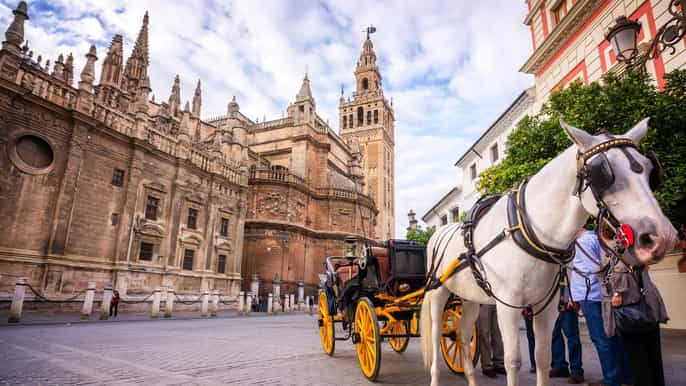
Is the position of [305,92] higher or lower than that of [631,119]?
higher

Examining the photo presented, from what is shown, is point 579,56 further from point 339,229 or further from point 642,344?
point 339,229

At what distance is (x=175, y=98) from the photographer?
3497 centimetres

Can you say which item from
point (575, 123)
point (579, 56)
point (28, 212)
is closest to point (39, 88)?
point (28, 212)

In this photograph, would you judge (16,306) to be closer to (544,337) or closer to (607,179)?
(544,337)

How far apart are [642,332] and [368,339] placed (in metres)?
2.67

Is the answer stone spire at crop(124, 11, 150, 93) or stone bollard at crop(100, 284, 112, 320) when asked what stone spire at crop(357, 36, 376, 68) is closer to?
stone spire at crop(124, 11, 150, 93)

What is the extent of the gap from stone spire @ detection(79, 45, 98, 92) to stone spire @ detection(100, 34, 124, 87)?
46.9 feet

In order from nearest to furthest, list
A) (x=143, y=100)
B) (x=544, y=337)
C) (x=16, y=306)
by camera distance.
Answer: (x=544, y=337) < (x=16, y=306) < (x=143, y=100)

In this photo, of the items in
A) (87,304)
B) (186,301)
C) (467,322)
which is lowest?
(186,301)

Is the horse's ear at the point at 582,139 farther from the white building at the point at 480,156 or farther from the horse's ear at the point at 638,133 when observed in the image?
the white building at the point at 480,156

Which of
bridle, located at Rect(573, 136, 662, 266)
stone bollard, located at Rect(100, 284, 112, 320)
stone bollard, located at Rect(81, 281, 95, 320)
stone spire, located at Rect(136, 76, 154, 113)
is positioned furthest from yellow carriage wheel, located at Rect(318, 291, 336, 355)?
stone spire, located at Rect(136, 76, 154, 113)

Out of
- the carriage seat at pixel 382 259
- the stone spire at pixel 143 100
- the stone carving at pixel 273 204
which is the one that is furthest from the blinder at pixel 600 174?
the stone carving at pixel 273 204

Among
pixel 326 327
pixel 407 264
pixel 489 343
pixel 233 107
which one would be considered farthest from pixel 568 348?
pixel 233 107

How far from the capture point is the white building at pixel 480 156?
60.0ft
